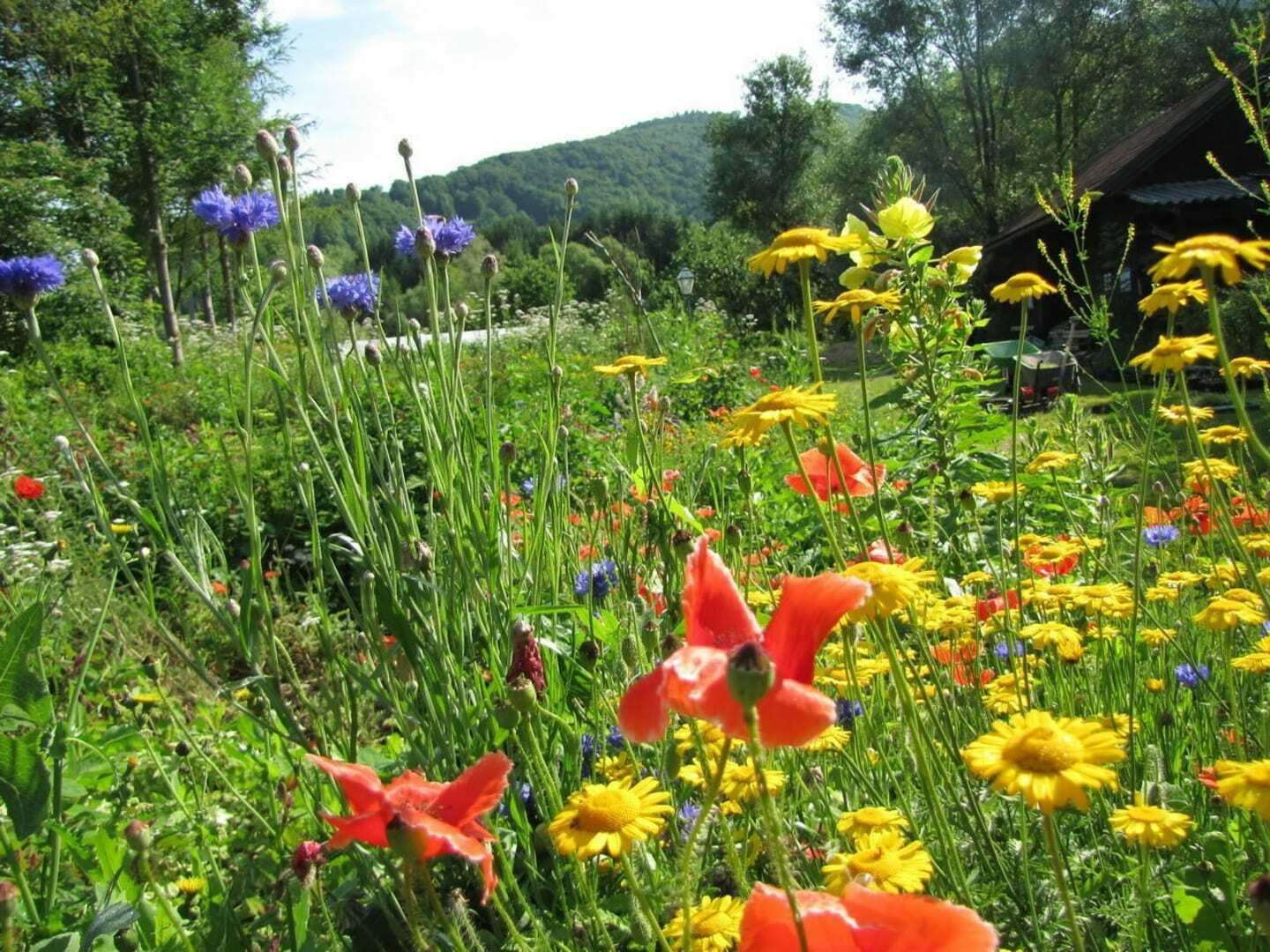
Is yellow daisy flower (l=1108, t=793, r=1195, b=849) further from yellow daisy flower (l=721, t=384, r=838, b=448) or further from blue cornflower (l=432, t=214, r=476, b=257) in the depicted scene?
blue cornflower (l=432, t=214, r=476, b=257)

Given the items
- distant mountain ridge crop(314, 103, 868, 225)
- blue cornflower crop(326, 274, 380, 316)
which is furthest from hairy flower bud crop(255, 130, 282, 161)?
distant mountain ridge crop(314, 103, 868, 225)

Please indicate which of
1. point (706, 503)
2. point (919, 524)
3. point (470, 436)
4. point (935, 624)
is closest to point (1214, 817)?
point (935, 624)

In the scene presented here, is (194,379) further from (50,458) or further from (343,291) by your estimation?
(343,291)

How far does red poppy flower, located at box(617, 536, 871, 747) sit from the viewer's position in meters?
0.53

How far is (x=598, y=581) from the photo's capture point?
1.92 metres

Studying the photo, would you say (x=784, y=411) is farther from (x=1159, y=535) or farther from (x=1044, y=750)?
(x=1159, y=535)

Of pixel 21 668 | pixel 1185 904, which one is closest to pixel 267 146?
pixel 21 668

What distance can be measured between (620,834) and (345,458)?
0.63 m

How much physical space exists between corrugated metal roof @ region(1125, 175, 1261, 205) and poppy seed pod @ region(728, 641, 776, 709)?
14.8 meters

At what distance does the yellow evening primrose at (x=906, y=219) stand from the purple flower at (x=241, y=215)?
40.4 inches

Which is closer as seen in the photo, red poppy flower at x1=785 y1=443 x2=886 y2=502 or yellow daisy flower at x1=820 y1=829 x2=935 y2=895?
yellow daisy flower at x1=820 y1=829 x2=935 y2=895

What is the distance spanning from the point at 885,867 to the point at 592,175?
118438mm

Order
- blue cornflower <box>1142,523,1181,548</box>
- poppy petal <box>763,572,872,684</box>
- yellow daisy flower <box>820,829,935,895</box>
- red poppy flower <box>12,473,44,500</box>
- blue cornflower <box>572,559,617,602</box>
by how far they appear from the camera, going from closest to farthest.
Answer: poppy petal <box>763,572,872,684</box>
yellow daisy flower <box>820,829,935,895</box>
blue cornflower <box>572,559,617,602</box>
blue cornflower <box>1142,523,1181,548</box>
red poppy flower <box>12,473,44,500</box>

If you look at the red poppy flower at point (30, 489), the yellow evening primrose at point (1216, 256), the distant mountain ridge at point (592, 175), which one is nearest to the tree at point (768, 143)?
the red poppy flower at point (30, 489)
